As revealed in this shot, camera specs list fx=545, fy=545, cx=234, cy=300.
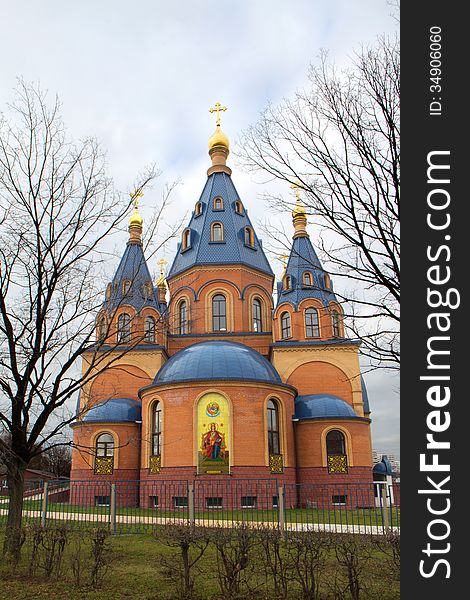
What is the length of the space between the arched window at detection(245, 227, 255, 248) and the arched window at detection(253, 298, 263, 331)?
304 centimetres

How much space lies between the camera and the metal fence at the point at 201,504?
12.1 meters

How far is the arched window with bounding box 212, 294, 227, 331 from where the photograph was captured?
25.5 meters

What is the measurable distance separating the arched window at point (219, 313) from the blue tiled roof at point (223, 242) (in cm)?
171

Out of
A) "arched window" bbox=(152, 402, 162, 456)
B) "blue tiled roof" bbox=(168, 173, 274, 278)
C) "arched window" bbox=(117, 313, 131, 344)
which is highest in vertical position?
"blue tiled roof" bbox=(168, 173, 274, 278)

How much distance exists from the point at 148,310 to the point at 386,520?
1577 centimetres

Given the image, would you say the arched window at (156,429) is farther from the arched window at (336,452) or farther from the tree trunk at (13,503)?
the tree trunk at (13,503)

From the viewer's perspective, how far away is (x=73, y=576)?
24.3 ft

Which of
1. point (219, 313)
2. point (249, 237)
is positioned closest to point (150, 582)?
point (219, 313)

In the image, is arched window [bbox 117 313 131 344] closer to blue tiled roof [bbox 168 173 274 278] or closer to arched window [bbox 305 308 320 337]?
arched window [bbox 305 308 320 337]

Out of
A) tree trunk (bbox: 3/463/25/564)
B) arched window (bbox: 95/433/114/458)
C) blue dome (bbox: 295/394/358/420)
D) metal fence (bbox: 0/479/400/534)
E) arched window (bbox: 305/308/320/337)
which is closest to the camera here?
tree trunk (bbox: 3/463/25/564)

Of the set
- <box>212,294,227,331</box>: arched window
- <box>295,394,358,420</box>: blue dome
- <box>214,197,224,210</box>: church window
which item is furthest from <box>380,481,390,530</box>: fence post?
<box>214,197,224,210</box>: church window

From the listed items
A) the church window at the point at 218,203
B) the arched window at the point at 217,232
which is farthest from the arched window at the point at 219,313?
the church window at the point at 218,203

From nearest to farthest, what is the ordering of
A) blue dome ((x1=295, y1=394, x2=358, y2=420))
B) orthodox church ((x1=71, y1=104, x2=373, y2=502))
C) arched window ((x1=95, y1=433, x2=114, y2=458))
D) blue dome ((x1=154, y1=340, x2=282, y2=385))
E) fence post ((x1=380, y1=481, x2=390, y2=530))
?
fence post ((x1=380, y1=481, x2=390, y2=530)), orthodox church ((x1=71, y1=104, x2=373, y2=502)), blue dome ((x1=154, y1=340, x2=282, y2=385)), blue dome ((x1=295, y1=394, x2=358, y2=420)), arched window ((x1=95, y1=433, x2=114, y2=458))

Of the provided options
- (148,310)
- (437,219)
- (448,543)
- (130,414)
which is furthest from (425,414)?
(148,310)
